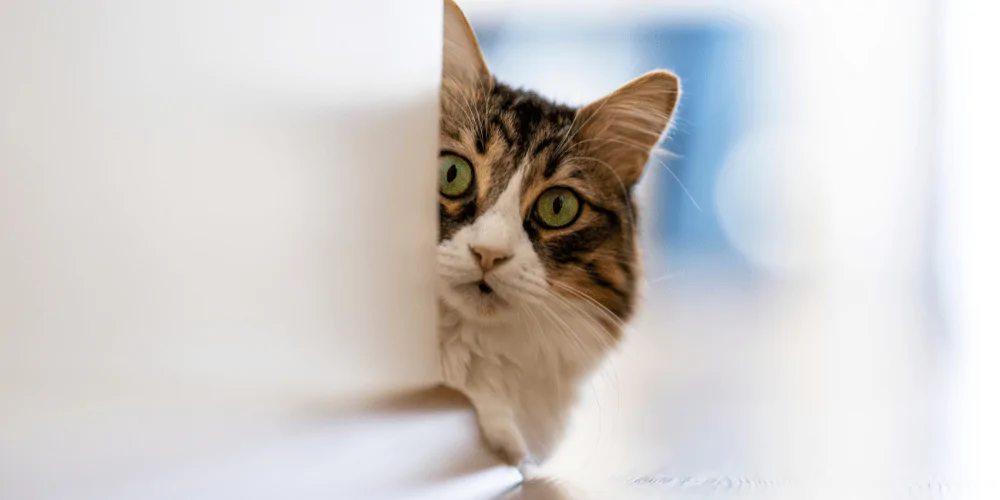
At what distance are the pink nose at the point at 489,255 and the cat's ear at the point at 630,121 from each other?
0.26 m

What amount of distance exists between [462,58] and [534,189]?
24 centimetres

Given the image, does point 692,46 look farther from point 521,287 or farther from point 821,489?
point 821,489

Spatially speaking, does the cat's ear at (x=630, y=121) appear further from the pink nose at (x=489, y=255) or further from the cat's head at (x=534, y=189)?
the pink nose at (x=489, y=255)

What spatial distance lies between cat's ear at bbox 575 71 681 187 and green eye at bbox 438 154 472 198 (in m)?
0.19

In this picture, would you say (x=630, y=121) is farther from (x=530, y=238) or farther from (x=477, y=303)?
(x=477, y=303)

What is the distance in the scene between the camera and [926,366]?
4.32ft

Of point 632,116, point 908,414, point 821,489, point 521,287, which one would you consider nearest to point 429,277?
point 521,287

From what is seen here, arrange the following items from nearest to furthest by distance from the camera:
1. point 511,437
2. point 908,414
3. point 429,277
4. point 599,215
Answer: point 429,277 < point 511,437 < point 599,215 < point 908,414

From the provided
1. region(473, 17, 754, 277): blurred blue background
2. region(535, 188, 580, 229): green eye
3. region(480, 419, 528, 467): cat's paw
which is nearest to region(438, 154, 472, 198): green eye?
region(535, 188, 580, 229): green eye

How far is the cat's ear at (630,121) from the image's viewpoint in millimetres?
969

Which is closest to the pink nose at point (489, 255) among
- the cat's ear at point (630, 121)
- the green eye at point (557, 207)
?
the green eye at point (557, 207)

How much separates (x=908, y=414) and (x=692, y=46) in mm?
894

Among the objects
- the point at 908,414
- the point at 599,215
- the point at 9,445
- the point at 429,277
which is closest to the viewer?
the point at 9,445

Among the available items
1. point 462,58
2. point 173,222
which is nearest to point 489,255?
point 462,58
